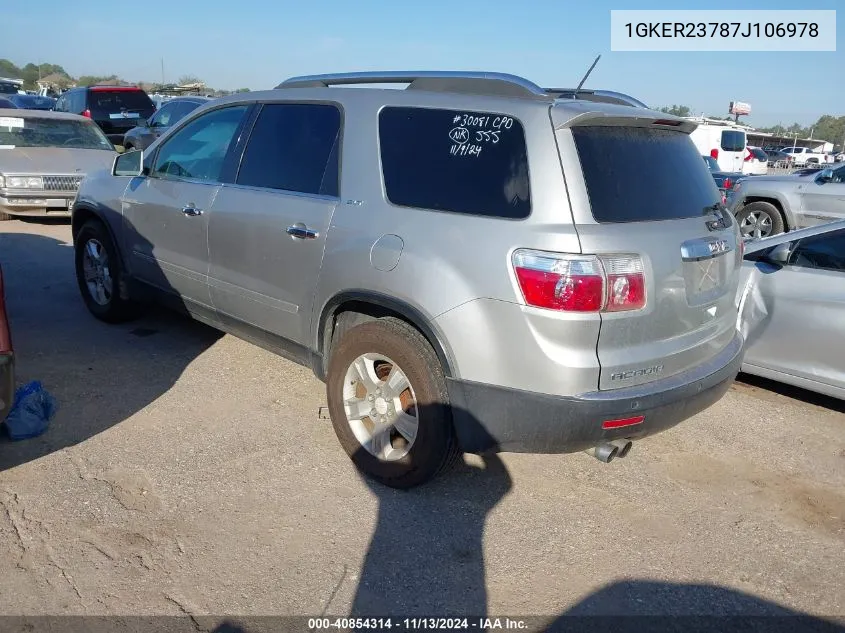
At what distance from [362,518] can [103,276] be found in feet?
11.6

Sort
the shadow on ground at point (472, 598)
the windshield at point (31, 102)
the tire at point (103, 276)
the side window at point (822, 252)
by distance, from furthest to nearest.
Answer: the windshield at point (31, 102), the tire at point (103, 276), the side window at point (822, 252), the shadow on ground at point (472, 598)

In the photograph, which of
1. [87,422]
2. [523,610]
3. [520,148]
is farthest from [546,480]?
[87,422]

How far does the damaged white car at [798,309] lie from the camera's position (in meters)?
4.68

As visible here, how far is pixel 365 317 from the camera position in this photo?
3719 mm

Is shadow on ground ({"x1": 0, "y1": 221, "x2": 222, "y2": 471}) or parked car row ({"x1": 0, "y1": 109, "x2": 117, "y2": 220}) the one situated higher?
parked car row ({"x1": 0, "y1": 109, "x2": 117, "y2": 220})

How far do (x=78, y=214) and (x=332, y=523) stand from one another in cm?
397

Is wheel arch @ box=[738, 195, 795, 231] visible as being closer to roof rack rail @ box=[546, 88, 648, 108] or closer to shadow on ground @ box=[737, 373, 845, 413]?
Answer: shadow on ground @ box=[737, 373, 845, 413]

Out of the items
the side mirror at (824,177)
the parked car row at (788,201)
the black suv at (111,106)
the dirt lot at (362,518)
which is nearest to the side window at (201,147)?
the dirt lot at (362,518)

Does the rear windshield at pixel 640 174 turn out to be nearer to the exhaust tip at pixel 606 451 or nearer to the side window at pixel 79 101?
the exhaust tip at pixel 606 451

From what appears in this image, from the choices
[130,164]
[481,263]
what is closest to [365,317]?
[481,263]

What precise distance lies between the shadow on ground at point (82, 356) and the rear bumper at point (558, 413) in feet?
7.39

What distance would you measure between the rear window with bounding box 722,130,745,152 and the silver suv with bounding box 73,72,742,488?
81.1ft

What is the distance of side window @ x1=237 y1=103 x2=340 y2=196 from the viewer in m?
3.87

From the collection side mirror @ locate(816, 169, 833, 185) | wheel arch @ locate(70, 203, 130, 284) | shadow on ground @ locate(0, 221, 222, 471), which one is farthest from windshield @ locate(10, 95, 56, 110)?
side mirror @ locate(816, 169, 833, 185)
